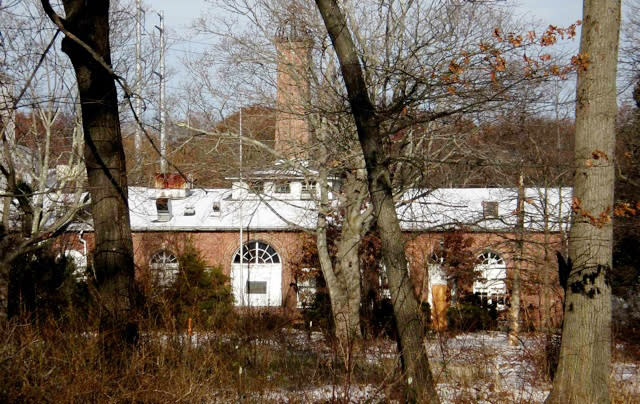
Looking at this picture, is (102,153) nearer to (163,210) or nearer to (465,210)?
(465,210)

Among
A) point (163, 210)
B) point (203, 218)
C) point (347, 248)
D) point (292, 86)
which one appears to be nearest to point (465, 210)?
point (347, 248)

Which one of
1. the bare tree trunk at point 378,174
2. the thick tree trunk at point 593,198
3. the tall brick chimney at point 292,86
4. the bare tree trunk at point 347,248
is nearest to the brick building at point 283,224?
the tall brick chimney at point 292,86

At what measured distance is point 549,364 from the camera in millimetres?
9977

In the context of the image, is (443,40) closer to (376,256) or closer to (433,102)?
(433,102)

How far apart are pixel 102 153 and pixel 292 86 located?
34.5 ft

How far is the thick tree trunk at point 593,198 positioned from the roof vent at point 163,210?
18.4 m

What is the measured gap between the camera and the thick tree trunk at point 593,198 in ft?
27.0

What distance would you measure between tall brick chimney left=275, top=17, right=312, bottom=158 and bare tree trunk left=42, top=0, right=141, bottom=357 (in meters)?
9.44

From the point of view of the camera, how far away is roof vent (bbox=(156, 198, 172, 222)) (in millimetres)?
24825

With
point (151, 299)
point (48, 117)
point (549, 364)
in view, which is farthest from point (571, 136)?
point (151, 299)

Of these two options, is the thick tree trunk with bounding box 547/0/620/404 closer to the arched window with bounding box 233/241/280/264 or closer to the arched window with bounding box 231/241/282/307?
the arched window with bounding box 231/241/282/307

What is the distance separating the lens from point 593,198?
8.44 meters

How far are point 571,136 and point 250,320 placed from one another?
16185 mm

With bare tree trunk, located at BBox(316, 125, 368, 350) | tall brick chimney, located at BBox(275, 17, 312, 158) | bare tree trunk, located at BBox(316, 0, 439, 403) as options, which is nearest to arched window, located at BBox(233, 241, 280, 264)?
bare tree trunk, located at BBox(316, 125, 368, 350)
